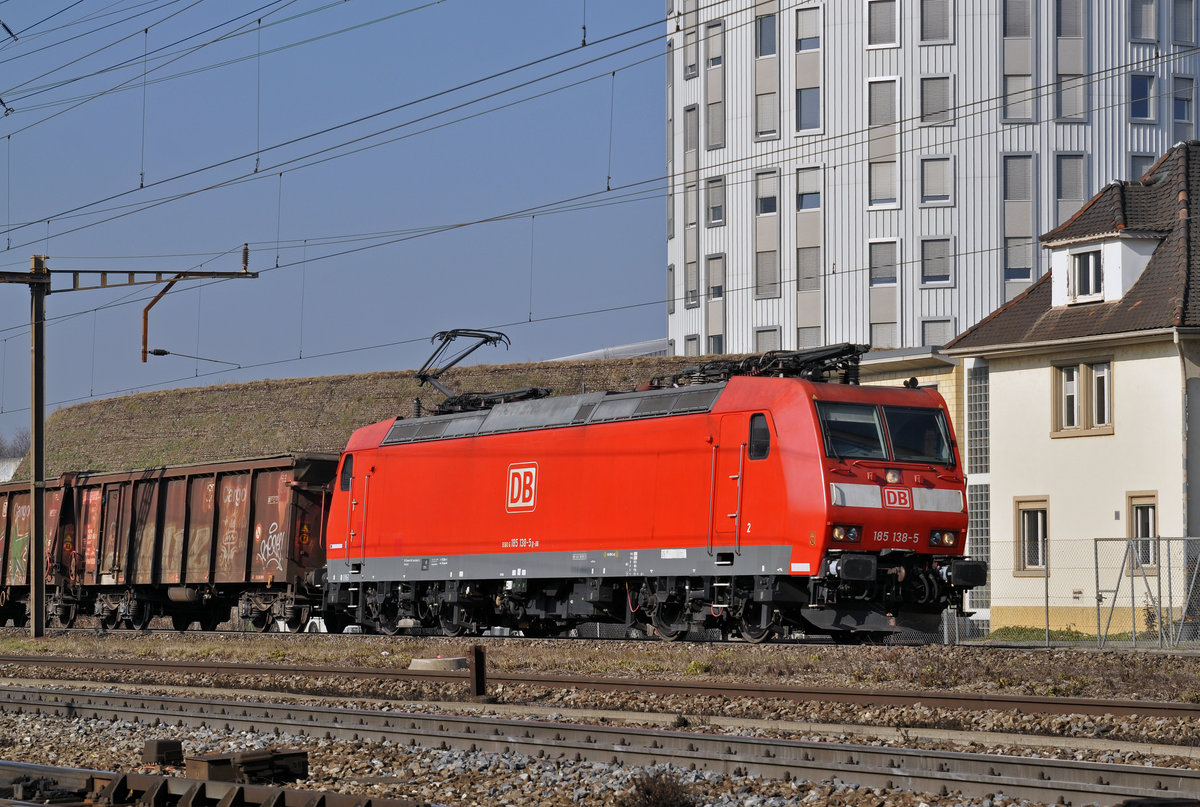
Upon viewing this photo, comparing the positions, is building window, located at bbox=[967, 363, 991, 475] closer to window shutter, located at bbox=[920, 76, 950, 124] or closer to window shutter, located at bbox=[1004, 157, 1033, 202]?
window shutter, located at bbox=[1004, 157, 1033, 202]

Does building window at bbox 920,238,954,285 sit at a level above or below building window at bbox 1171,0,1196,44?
below

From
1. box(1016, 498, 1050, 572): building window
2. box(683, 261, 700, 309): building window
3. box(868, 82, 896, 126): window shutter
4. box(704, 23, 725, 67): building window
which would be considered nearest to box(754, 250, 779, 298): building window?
box(683, 261, 700, 309): building window

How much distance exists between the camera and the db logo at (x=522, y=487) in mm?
23156

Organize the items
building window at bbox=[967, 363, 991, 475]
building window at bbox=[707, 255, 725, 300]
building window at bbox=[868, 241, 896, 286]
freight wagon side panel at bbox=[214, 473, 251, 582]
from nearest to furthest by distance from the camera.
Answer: freight wagon side panel at bbox=[214, 473, 251, 582] < building window at bbox=[967, 363, 991, 475] < building window at bbox=[868, 241, 896, 286] < building window at bbox=[707, 255, 725, 300]

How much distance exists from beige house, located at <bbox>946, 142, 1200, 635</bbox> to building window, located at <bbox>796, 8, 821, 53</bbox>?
2705 cm

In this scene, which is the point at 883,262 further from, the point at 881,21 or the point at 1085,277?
the point at 1085,277

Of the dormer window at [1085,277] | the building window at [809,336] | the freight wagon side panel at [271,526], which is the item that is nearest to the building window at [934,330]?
the building window at [809,336]

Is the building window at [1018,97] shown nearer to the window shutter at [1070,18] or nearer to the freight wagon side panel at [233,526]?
the window shutter at [1070,18]

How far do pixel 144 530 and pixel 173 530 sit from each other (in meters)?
1.17

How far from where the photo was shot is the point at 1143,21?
58500 mm

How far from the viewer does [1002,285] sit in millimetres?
58219

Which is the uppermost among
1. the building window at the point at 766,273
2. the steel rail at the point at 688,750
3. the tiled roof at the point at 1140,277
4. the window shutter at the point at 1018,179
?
the window shutter at the point at 1018,179

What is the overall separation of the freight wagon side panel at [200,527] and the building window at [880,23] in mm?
37443

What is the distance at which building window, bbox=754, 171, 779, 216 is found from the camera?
60688 millimetres
